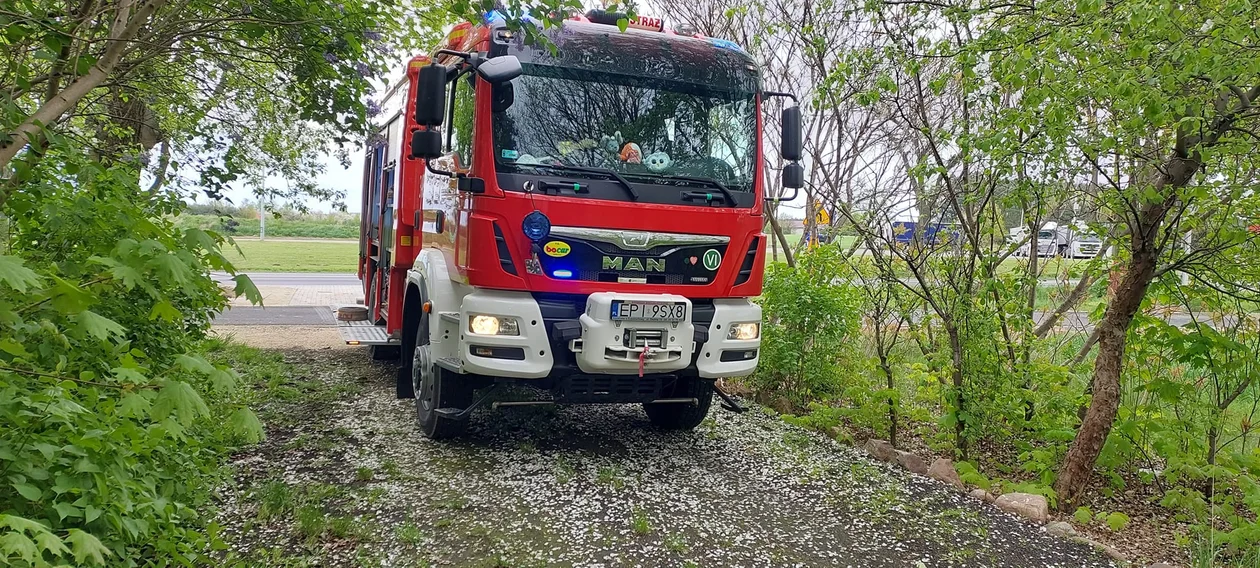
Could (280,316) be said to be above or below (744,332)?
below

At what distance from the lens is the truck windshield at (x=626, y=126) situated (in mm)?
4516

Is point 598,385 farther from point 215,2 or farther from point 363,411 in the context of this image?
point 215,2

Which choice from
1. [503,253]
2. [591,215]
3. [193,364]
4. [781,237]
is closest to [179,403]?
[193,364]

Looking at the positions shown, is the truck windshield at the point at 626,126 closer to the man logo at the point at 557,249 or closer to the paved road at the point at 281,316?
the man logo at the point at 557,249

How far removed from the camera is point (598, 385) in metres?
4.67

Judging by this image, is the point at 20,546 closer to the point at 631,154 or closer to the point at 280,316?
the point at 631,154

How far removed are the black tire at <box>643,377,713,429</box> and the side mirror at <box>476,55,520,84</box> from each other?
2.32 meters

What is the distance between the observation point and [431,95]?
439 centimetres

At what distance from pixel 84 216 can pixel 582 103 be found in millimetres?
2643

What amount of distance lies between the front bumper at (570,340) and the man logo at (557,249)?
29cm

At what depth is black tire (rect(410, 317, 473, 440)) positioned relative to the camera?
4992 millimetres

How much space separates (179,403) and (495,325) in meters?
2.32

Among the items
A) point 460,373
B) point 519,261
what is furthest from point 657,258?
point 460,373

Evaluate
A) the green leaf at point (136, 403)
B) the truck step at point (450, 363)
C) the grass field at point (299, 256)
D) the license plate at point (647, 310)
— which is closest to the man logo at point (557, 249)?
the license plate at point (647, 310)
